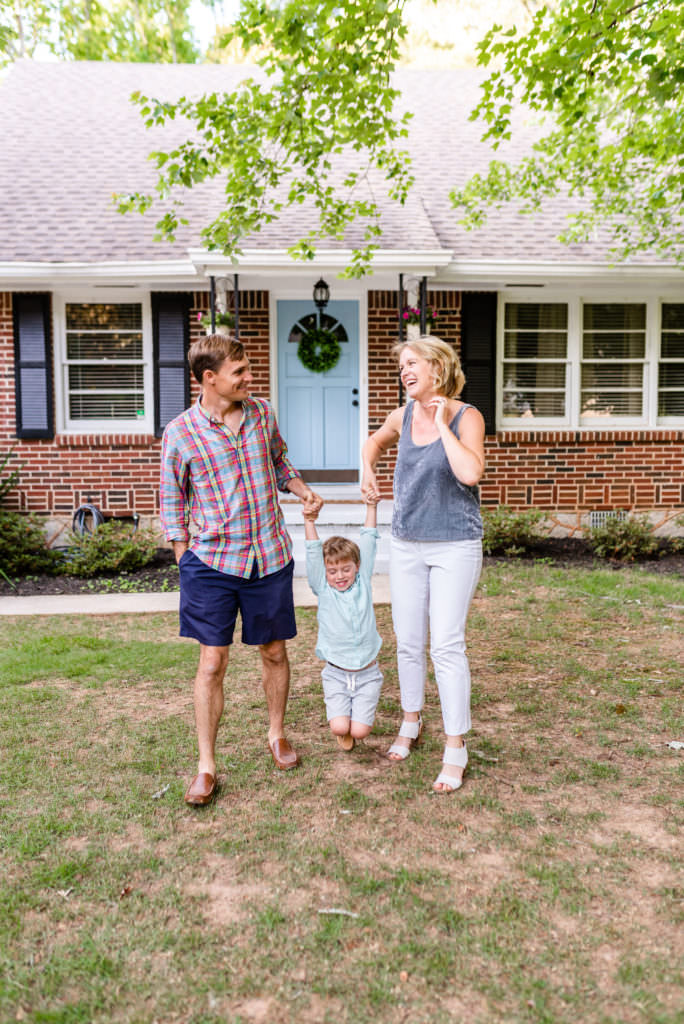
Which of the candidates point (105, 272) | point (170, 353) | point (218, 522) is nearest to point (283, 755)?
point (218, 522)

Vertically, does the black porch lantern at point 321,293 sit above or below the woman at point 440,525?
above

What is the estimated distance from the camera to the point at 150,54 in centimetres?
2288

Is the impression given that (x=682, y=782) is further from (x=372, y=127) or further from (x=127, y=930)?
(x=372, y=127)

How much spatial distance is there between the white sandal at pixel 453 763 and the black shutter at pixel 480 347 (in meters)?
6.58

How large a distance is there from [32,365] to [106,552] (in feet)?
8.61

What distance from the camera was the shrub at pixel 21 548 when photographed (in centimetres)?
799

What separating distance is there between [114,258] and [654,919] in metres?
8.49

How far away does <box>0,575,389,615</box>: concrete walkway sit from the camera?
21.4ft

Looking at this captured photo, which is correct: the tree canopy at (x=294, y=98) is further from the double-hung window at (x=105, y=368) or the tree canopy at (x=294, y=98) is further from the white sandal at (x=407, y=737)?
the white sandal at (x=407, y=737)

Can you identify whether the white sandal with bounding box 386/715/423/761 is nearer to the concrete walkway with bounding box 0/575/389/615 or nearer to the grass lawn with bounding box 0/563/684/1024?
the grass lawn with bounding box 0/563/684/1024

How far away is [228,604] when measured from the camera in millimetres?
3188

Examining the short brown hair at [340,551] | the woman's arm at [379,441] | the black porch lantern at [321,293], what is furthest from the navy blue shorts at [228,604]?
the black porch lantern at [321,293]

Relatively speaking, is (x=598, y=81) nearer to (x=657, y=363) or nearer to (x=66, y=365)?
(x=657, y=363)

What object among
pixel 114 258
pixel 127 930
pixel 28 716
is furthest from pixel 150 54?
pixel 127 930
